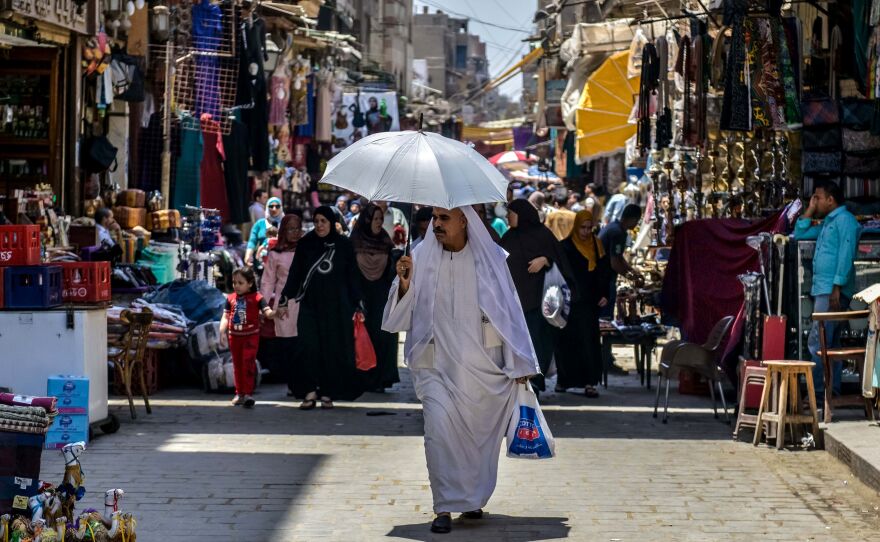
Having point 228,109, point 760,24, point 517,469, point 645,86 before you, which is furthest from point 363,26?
point 517,469

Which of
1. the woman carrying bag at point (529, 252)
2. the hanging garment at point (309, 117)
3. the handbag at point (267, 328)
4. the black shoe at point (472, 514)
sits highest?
the hanging garment at point (309, 117)

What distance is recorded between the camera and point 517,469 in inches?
360

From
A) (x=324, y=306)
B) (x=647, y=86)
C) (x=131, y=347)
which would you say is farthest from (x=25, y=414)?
(x=647, y=86)

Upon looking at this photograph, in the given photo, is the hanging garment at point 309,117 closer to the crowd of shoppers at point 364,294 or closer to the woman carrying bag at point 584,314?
the crowd of shoppers at point 364,294

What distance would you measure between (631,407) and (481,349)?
17.2 feet

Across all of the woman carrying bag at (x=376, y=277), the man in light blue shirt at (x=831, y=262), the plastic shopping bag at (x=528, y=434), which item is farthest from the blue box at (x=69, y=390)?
the man in light blue shirt at (x=831, y=262)

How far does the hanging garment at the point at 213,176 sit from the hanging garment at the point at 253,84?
72 cm

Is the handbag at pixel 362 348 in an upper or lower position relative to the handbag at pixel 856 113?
lower

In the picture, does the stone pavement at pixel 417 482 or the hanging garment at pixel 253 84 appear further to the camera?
the hanging garment at pixel 253 84

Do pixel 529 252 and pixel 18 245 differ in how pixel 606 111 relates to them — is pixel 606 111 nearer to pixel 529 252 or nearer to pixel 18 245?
pixel 529 252

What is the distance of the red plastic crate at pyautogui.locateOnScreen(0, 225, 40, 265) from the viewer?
973 centimetres

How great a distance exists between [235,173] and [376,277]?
790 centimetres

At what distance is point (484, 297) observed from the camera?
298 inches

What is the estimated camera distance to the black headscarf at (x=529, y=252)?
12.3 m
